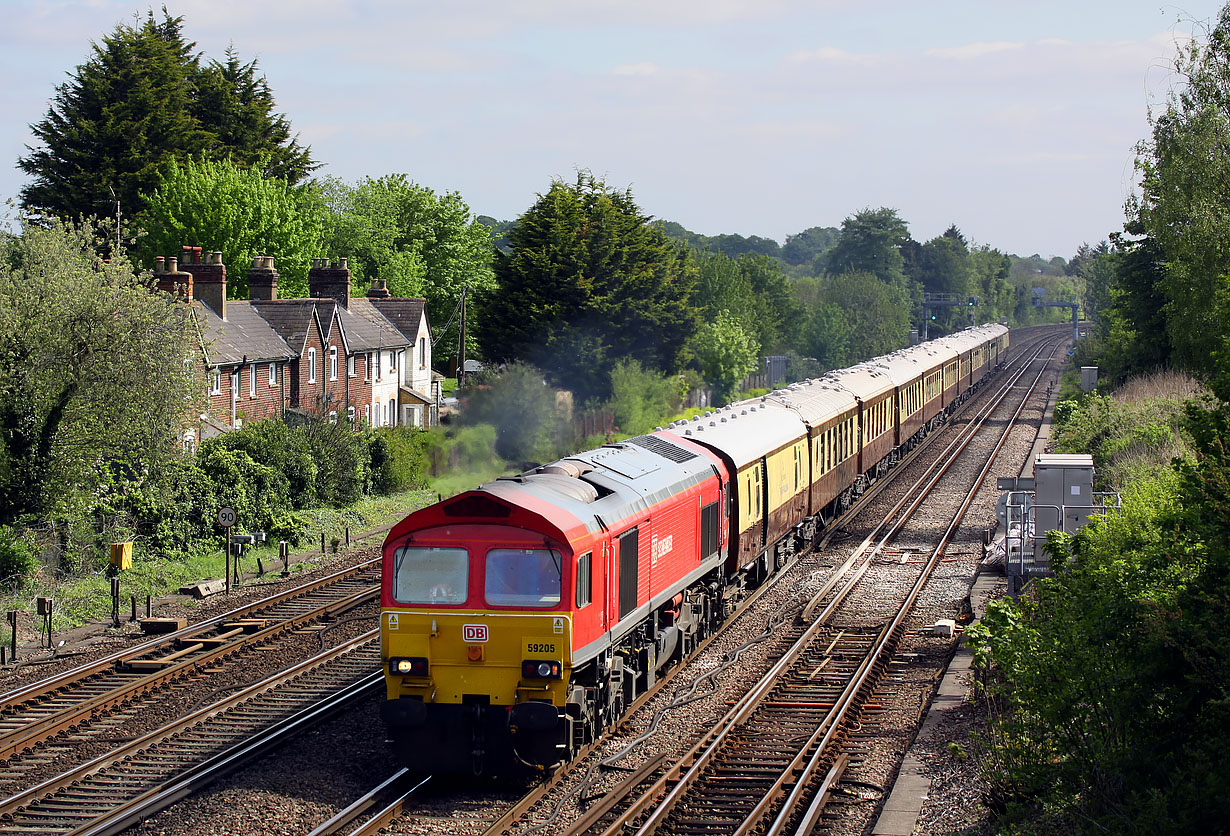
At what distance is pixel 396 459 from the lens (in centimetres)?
3647

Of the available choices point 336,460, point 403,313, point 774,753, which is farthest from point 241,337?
point 774,753

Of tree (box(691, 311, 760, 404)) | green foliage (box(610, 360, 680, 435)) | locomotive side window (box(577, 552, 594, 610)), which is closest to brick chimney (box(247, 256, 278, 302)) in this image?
green foliage (box(610, 360, 680, 435))

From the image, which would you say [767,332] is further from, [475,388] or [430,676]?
[430,676]

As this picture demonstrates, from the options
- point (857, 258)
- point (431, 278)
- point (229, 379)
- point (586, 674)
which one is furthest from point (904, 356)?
point (857, 258)

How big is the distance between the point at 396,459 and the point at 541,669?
2492 centimetres

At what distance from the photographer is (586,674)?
13.3 m

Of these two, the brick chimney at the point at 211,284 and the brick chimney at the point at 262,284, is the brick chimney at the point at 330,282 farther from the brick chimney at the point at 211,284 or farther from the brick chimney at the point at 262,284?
the brick chimney at the point at 211,284

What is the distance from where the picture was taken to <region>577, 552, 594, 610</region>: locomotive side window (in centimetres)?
1252

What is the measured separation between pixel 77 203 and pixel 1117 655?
55.9 m

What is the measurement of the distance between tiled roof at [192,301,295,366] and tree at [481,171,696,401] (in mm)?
10866

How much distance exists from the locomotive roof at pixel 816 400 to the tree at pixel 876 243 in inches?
4336

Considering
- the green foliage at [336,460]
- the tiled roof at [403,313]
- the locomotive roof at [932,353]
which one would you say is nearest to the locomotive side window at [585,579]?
the green foliage at [336,460]

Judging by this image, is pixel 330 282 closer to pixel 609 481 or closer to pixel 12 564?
pixel 12 564

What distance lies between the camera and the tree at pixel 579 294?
47656 mm
